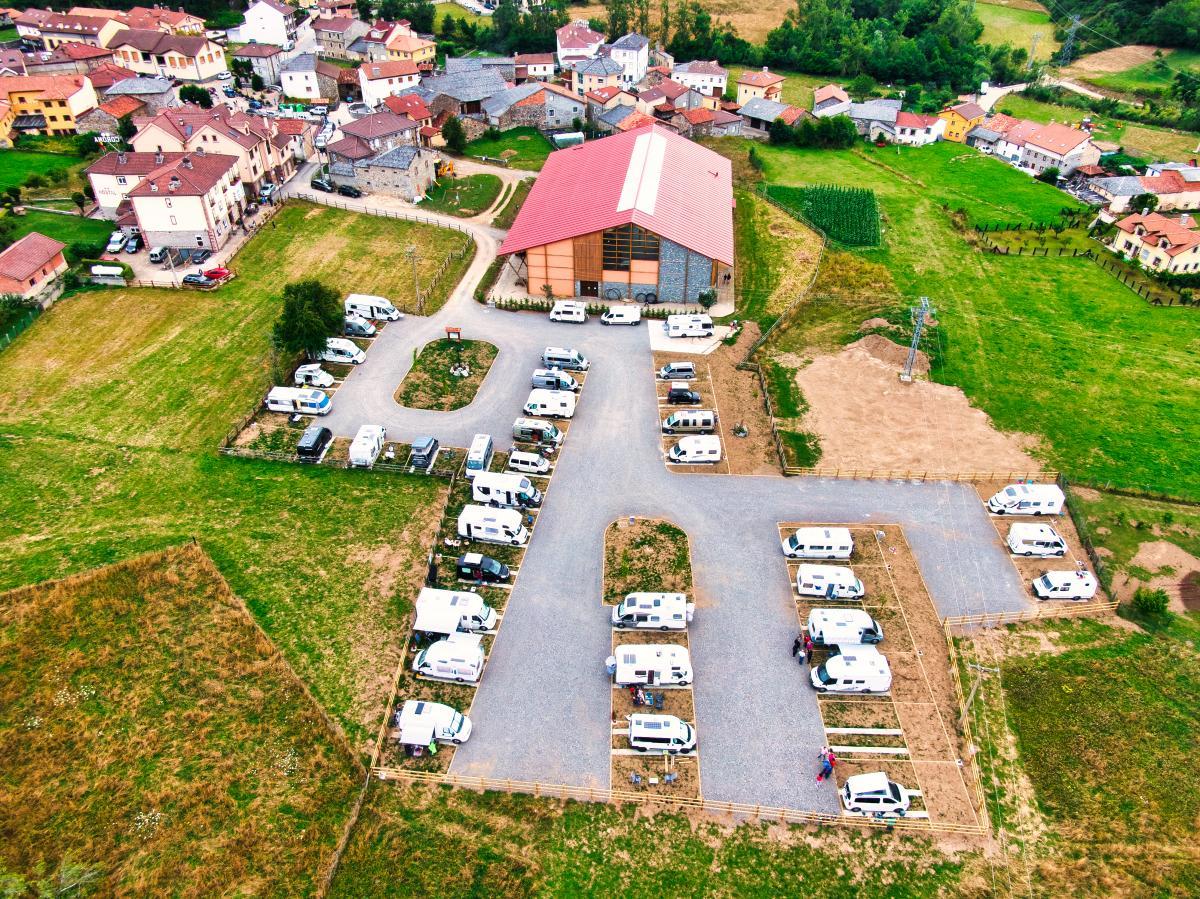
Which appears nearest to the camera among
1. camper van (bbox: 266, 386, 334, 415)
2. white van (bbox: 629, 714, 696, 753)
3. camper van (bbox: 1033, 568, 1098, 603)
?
white van (bbox: 629, 714, 696, 753)

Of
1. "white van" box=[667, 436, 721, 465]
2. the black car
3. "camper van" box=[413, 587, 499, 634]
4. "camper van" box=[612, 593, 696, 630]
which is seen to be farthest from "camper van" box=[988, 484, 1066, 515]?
"camper van" box=[413, 587, 499, 634]

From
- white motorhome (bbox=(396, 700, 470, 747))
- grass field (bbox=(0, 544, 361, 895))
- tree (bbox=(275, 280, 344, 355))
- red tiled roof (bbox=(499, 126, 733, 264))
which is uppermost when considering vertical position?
red tiled roof (bbox=(499, 126, 733, 264))

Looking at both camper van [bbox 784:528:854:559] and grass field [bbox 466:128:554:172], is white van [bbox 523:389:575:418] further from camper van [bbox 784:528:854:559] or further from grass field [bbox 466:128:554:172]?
grass field [bbox 466:128:554:172]

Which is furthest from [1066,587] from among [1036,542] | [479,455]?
[479,455]

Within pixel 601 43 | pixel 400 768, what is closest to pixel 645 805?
pixel 400 768

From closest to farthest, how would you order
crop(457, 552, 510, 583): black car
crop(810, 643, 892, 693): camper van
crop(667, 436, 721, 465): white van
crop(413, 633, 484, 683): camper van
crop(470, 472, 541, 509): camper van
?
crop(810, 643, 892, 693): camper van → crop(413, 633, 484, 683): camper van → crop(457, 552, 510, 583): black car → crop(470, 472, 541, 509): camper van → crop(667, 436, 721, 465): white van

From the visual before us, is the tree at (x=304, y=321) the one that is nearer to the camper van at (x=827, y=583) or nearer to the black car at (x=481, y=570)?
the black car at (x=481, y=570)

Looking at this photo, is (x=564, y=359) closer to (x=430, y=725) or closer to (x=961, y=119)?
(x=430, y=725)
